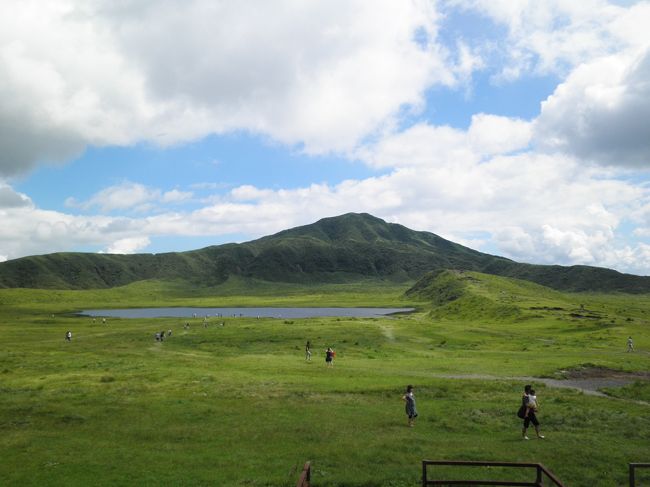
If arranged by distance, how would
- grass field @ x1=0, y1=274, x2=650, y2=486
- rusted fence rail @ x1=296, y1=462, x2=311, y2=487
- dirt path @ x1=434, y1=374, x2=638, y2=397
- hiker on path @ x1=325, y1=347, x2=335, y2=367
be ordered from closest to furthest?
1. rusted fence rail @ x1=296, y1=462, x2=311, y2=487
2. grass field @ x1=0, y1=274, x2=650, y2=486
3. dirt path @ x1=434, y1=374, x2=638, y2=397
4. hiker on path @ x1=325, y1=347, x2=335, y2=367

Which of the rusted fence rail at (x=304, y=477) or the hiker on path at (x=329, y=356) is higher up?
the rusted fence rail at (x=304, y=477)

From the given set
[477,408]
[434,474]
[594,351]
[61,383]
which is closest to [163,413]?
[61,383]

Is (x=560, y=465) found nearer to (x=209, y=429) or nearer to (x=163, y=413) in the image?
(x=209, y=429)

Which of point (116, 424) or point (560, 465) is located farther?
point (116, 424)

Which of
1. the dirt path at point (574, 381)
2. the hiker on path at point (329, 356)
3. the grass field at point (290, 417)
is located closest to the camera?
the grass field at point (290, 417)

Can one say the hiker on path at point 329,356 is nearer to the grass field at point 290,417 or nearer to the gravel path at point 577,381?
the grass field at point 290,417

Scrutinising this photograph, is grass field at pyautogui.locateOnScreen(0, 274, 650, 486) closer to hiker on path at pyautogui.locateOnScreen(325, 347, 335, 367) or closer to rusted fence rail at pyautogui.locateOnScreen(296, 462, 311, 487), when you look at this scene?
hiker on path at pyautogui.locateOnScreen(325, 347, 335, 367)

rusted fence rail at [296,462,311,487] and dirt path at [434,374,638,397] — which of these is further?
dirt path at [434,374,638,397]

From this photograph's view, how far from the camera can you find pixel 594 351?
75.1 metres

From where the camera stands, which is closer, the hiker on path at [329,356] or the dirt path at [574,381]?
the dirt path at [574,381]

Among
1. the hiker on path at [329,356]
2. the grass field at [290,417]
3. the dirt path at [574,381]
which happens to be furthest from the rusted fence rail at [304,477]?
the hiker on path at [329,356]

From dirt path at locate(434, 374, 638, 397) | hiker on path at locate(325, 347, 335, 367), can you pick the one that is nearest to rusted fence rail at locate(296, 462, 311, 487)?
dirt path at locate(434, 374, 638, 397)

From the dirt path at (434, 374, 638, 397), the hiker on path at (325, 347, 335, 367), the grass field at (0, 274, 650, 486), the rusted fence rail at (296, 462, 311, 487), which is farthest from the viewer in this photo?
the hiker on path at (325, 347, 335, 367)

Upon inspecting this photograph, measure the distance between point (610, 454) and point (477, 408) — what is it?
11.8 m
